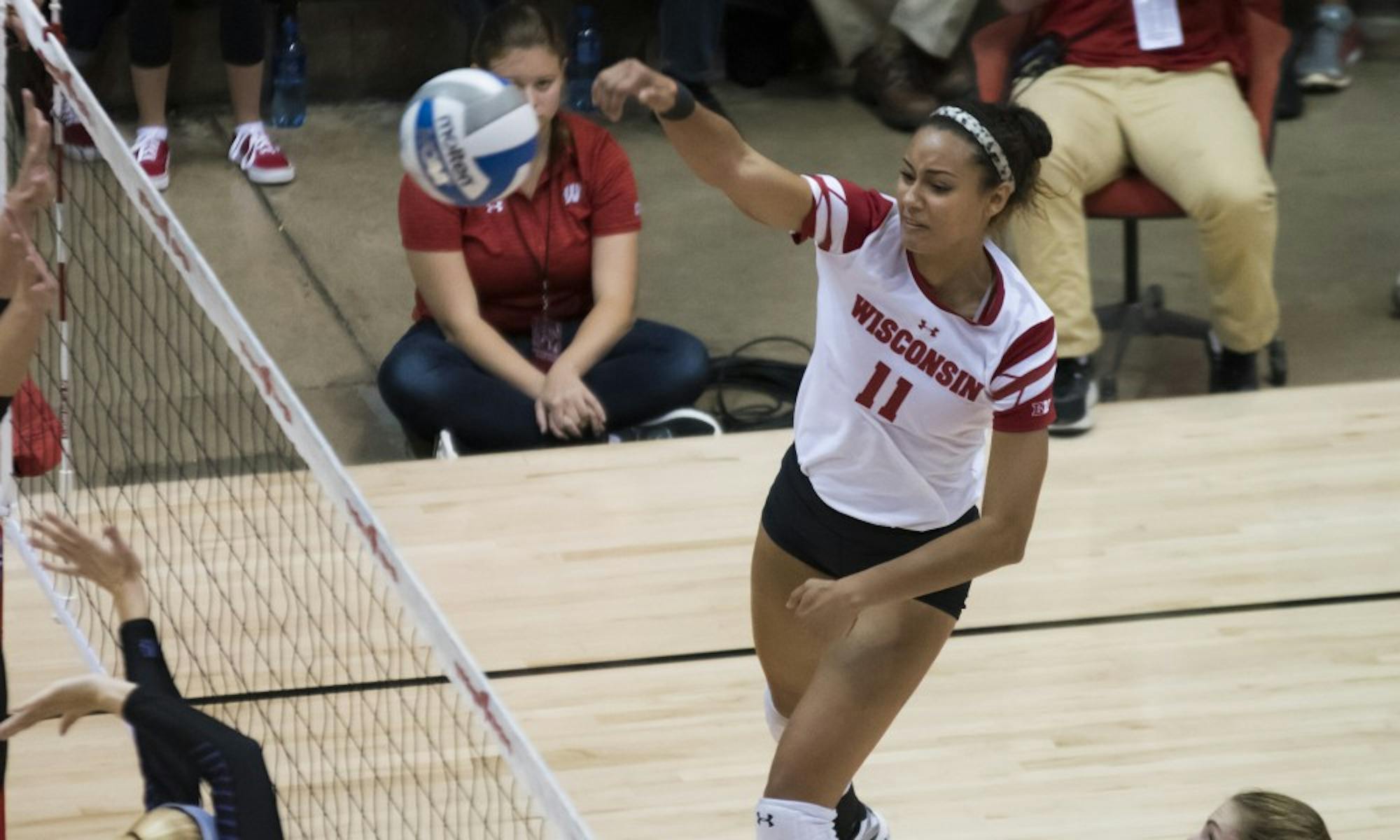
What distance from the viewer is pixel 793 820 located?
3.27 meters

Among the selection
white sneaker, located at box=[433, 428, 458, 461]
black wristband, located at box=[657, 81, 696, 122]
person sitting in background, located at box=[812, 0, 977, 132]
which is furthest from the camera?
person sitting in background, located at box=[812, 0, 977, 132]

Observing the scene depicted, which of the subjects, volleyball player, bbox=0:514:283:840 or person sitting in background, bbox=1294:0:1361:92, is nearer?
volleyball player, bbox=0:514:283:840

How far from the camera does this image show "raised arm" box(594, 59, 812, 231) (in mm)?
3129

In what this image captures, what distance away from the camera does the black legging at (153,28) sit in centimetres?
661

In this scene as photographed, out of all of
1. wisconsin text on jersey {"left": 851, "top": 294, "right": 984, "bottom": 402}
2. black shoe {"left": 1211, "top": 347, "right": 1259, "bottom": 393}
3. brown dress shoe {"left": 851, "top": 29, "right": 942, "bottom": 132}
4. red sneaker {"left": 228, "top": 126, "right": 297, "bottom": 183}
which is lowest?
black shoe {"left": 1211, "top": 347, "right": 1259, "bottom": 393}

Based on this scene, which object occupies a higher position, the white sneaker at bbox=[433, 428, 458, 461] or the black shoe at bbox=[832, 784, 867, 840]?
the black shoe at bbox=[832, 784, 867, 840]

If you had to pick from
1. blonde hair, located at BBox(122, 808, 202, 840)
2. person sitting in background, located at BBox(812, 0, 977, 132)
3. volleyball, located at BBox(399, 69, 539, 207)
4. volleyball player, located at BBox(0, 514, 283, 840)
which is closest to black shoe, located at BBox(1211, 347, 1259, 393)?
person sitting in background, located at BBox(812, 0, 977, 132)

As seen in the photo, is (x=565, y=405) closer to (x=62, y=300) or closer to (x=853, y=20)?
(x=62, y=300)

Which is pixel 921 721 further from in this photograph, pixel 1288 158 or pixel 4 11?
pixel 1288 158

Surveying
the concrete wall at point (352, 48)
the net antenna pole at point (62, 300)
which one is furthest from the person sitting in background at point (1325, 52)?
the net antenna pole at point (62, 300)

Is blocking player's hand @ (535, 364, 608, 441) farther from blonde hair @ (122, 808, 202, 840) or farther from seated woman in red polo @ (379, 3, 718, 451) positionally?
blonde hair @ (122, 808, 202, 840)

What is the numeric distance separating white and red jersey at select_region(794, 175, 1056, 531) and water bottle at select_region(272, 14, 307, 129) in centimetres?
→ 459

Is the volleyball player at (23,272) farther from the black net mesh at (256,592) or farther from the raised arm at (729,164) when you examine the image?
the raised arm at (729,164)

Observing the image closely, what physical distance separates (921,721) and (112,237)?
3.79m
